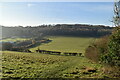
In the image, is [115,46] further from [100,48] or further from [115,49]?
[100,48]

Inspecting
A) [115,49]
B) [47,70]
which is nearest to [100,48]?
[115,49]

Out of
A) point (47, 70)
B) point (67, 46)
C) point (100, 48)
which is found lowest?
point (67, 46)

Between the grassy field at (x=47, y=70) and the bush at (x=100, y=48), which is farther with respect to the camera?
the bush at (x=100, y=48)

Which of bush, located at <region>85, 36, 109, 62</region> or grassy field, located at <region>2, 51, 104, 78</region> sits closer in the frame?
grassy field, located at <region>2, 51, 104, 78</region>

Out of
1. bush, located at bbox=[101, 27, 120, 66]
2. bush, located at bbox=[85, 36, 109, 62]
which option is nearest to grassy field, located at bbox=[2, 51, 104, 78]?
bush, located at bbox=[85, 36, 109, 62]

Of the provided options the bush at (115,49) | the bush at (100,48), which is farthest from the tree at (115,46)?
the bush at (100,48)

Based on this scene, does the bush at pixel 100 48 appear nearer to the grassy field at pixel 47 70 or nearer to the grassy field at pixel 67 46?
the grassy field at pixel 47 70

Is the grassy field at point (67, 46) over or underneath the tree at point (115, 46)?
underneath

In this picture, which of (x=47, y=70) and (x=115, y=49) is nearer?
(x=115, y=49)

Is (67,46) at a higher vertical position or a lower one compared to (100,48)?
lower

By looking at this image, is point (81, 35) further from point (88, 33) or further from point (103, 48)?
point (103, 48)

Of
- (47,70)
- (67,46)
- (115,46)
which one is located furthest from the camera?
(67,46)

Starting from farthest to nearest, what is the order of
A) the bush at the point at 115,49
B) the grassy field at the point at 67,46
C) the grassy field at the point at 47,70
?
the grassy field at the point at 67,46 → the bush at the point at 115,49 → the grassy field at the point at 47,70

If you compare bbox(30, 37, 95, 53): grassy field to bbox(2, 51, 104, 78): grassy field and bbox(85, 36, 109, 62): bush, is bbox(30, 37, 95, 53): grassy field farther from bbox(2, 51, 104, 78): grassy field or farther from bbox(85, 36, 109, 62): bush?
bbox(2, 51, 104, 78): grassy field
